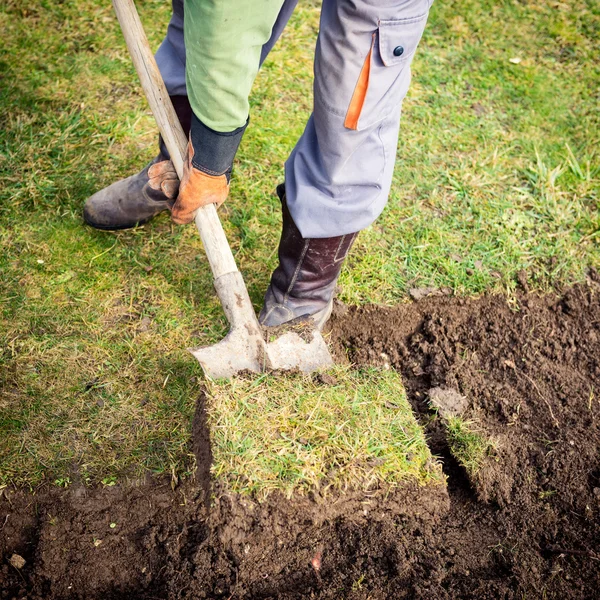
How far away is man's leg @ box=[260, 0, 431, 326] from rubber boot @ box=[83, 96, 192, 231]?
0.67 m

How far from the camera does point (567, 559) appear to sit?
6.47ft

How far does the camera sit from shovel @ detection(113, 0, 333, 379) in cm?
216

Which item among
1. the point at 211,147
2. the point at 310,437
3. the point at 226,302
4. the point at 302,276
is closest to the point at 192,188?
the point at 211,147

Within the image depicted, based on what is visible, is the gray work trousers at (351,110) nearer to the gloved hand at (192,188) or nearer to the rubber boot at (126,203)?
the gloved hand at (192,188)

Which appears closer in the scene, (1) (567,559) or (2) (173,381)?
(1) (567,559)

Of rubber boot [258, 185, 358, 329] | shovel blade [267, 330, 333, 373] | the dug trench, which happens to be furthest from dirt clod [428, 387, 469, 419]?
rubber boot [258, 185, 358, 329]

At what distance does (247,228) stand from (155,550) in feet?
4.88

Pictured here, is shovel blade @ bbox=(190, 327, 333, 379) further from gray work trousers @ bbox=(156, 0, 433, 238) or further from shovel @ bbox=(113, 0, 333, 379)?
gray work trousers @ bbox=(156, 0, 433, 238)

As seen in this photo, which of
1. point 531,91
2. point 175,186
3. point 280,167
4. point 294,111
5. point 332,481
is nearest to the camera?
point 332,481

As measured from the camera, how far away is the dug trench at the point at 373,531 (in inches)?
72.6

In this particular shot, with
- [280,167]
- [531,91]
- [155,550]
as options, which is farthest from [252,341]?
[531,91]

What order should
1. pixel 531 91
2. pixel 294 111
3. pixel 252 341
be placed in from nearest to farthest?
pixel 252 341 → pixel 294 111 → pixel 531 91

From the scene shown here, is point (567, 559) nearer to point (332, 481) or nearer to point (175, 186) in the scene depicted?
point (332, 481)

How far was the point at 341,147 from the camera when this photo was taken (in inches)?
76.2
